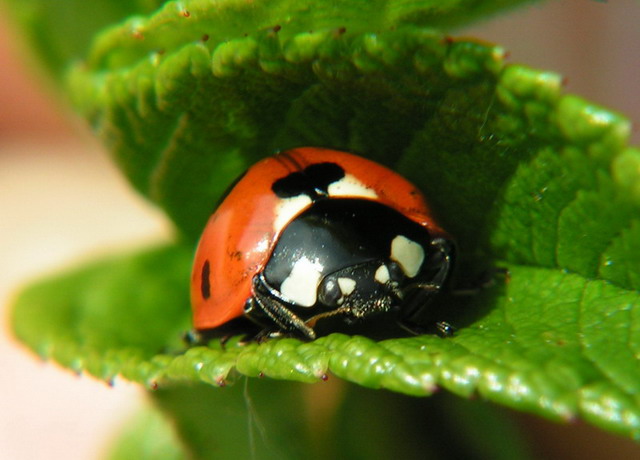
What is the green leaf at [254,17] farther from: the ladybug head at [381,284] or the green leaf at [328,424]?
the green leaf at [328,424]

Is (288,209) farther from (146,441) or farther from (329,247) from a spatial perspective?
(146,441)

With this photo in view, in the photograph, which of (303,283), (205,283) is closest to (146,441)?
(205,283)

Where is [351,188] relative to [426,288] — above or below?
above

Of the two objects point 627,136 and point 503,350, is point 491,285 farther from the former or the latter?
point 627,136

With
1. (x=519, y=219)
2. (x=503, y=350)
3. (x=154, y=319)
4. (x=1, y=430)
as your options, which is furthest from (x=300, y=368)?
(x=1, y=430)

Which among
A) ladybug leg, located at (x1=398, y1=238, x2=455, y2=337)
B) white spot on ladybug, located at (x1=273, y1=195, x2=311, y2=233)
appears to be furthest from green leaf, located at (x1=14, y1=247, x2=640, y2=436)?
white spot on ladybug, located at (x1=273, y1=195, x2=311, y2=233)

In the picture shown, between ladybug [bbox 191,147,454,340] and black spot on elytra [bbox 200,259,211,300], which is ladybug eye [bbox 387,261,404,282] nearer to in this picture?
ladybug [bbox 191,147,454,340]

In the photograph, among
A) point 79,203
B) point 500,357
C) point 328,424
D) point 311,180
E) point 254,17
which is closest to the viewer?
point 500,357
